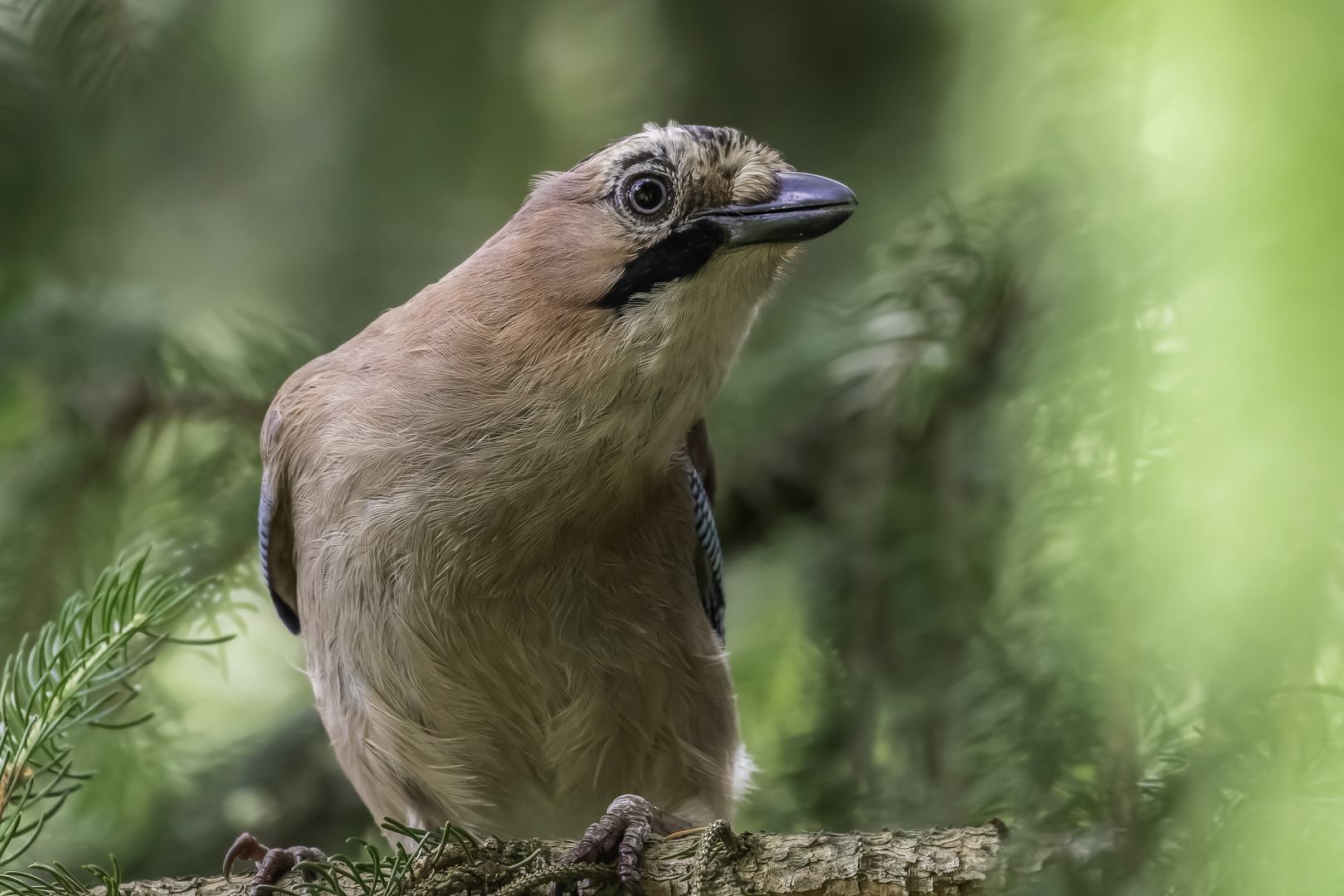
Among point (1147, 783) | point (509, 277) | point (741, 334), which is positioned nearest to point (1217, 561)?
point (1147, 783)

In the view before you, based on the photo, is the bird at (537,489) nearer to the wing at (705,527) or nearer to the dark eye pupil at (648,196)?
the dark eye pupil at (648,196)

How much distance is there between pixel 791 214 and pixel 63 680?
1.59 m

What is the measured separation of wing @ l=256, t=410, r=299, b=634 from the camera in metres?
2.79

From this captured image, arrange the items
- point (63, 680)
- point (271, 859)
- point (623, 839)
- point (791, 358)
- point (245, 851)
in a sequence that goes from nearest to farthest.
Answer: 1. point (63, 680)
2. point (623, 839)
3. point (271, 859)
4. point (245, 851)
5. point (791, 358)

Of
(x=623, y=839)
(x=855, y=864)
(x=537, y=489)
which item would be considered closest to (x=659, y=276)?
(x=537, y=489)

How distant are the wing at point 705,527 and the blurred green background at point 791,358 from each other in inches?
4.3

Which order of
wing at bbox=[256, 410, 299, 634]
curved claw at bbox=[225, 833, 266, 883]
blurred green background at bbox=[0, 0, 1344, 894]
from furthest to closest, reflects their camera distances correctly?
wing at bbox=[256, 410, 299, 634] → curved claw at bbox=[225, 833, 266, 883] → blurred green background at bbox=[0, 0, 1344, 894]

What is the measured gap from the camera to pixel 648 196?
246 centimetres

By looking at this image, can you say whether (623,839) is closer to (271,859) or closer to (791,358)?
(271,859)

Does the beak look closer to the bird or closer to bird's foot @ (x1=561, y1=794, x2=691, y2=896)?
the bird

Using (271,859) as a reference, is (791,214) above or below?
above

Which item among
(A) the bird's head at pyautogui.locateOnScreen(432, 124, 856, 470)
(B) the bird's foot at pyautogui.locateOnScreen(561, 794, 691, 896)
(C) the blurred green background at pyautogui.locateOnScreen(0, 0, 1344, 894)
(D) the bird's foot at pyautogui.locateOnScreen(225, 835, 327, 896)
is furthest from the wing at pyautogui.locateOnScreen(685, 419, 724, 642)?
(D) the bird's foot at pyautogui.locateOnScreen(225, 835, 327, 896)

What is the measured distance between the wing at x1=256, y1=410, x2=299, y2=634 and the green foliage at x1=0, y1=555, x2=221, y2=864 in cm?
89

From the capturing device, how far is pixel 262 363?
3.18m
